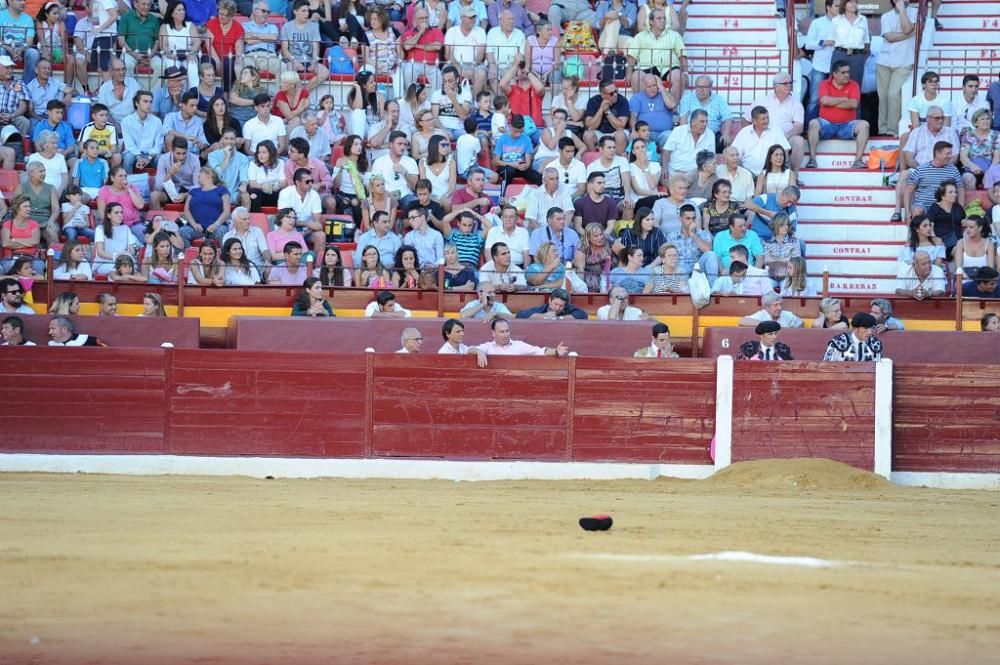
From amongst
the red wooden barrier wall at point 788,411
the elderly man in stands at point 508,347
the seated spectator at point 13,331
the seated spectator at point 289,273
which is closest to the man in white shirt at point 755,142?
the red wooden barrier wall at point 788,411

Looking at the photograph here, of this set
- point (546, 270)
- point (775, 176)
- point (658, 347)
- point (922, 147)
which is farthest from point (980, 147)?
point (546, 270)

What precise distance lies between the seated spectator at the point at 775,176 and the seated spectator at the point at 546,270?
256cm

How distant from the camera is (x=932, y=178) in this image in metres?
16.4

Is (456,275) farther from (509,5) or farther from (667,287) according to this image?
(509,5)

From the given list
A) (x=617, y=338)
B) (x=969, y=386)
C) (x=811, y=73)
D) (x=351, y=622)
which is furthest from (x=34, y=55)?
(x=351, y=622)

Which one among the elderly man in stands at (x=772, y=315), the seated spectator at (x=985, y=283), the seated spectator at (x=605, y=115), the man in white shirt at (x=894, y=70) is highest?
the man in white shirt at (x=894, y=70)

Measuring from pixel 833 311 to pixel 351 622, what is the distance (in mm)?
8375

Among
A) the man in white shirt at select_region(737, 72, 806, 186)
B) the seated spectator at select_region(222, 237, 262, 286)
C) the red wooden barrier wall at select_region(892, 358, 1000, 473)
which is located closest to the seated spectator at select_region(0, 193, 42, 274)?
the seated spectator at select_region(222, 237, 262, 286)

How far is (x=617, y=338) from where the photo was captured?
46.7 ft

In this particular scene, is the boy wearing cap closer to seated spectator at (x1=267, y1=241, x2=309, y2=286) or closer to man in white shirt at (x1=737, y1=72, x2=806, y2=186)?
man in white shirt at (x1=737, y1=72, x2=806, y2=186)

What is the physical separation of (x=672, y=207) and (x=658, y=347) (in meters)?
2.18

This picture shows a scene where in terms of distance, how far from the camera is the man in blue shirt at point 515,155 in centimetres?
1636

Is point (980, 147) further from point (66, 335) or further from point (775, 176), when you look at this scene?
point (66, 335)

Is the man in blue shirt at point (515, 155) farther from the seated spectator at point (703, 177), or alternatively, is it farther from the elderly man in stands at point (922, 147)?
the elderly man in stands at point (922, 147)
